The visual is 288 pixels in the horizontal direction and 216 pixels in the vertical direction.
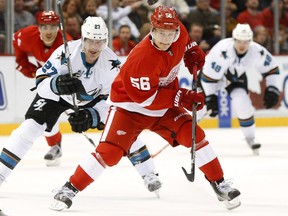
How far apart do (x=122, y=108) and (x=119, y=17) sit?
5.57 metres

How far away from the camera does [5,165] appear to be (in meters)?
5.34

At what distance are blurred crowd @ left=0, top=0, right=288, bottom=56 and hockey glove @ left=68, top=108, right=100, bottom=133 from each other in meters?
4.64

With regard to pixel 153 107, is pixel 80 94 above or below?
below

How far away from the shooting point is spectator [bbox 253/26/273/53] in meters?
11.2

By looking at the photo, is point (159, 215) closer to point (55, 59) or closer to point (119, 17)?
point (55, 59)

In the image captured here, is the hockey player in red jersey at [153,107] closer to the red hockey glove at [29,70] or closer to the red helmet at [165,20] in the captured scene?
the red helmet at [165,20]

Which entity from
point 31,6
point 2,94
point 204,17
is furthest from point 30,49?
point 204,17

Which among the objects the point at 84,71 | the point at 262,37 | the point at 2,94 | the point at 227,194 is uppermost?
the point at 84,71

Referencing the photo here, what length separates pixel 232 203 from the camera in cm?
502

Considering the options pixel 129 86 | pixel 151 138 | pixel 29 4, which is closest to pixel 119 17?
pixel 29 4


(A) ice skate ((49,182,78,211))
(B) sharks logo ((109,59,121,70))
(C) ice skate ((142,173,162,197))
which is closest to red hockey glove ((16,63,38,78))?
(B) sharks logo ((109,59,121,70))

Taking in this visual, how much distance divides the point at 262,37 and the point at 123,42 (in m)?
1.82

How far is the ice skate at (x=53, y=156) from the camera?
7270mm

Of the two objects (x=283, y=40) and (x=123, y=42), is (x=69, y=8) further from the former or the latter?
(x=283, y=40)
